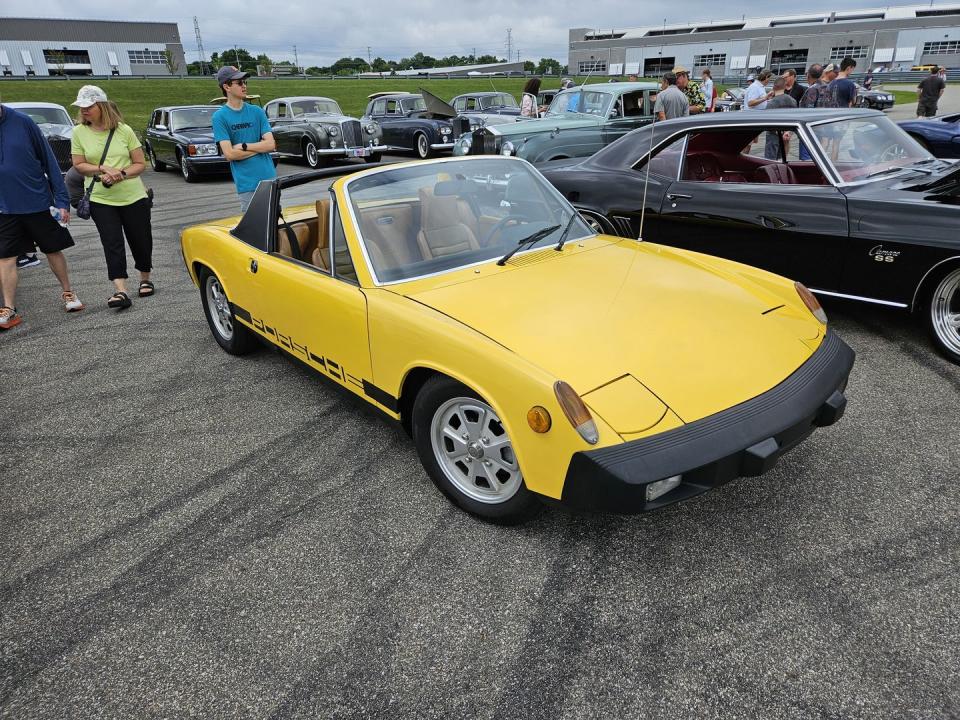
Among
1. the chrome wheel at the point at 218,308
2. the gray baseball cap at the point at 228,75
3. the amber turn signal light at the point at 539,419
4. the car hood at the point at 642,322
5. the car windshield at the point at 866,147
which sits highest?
the gray baseball cap at the point at 228,75

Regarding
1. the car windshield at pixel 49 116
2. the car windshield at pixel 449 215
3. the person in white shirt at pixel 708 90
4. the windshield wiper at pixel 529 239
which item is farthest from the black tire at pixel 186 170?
the windshield wiper at pixel 529 239

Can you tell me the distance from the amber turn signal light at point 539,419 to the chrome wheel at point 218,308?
2926 millimetres

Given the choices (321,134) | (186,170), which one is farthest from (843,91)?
(186,170)

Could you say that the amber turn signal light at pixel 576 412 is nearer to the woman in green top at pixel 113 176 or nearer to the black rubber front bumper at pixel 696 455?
the black rubber front bumper at pixel 696 455

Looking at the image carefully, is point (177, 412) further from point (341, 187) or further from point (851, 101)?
point (851, 101)

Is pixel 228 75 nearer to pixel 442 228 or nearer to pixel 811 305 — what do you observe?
pixel 442 228

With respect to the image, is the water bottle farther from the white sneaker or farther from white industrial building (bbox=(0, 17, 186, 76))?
white industrial building (bbox=(0, 17, 186, 76))

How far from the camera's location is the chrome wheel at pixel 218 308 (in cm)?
442

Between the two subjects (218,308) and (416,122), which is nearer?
(218,308)

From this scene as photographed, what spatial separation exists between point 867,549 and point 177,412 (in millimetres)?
3610

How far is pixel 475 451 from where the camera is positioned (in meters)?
2.54

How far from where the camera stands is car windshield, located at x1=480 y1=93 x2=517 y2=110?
16766mm

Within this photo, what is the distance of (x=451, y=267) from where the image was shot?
119 inches

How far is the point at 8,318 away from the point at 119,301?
81 centimetres
